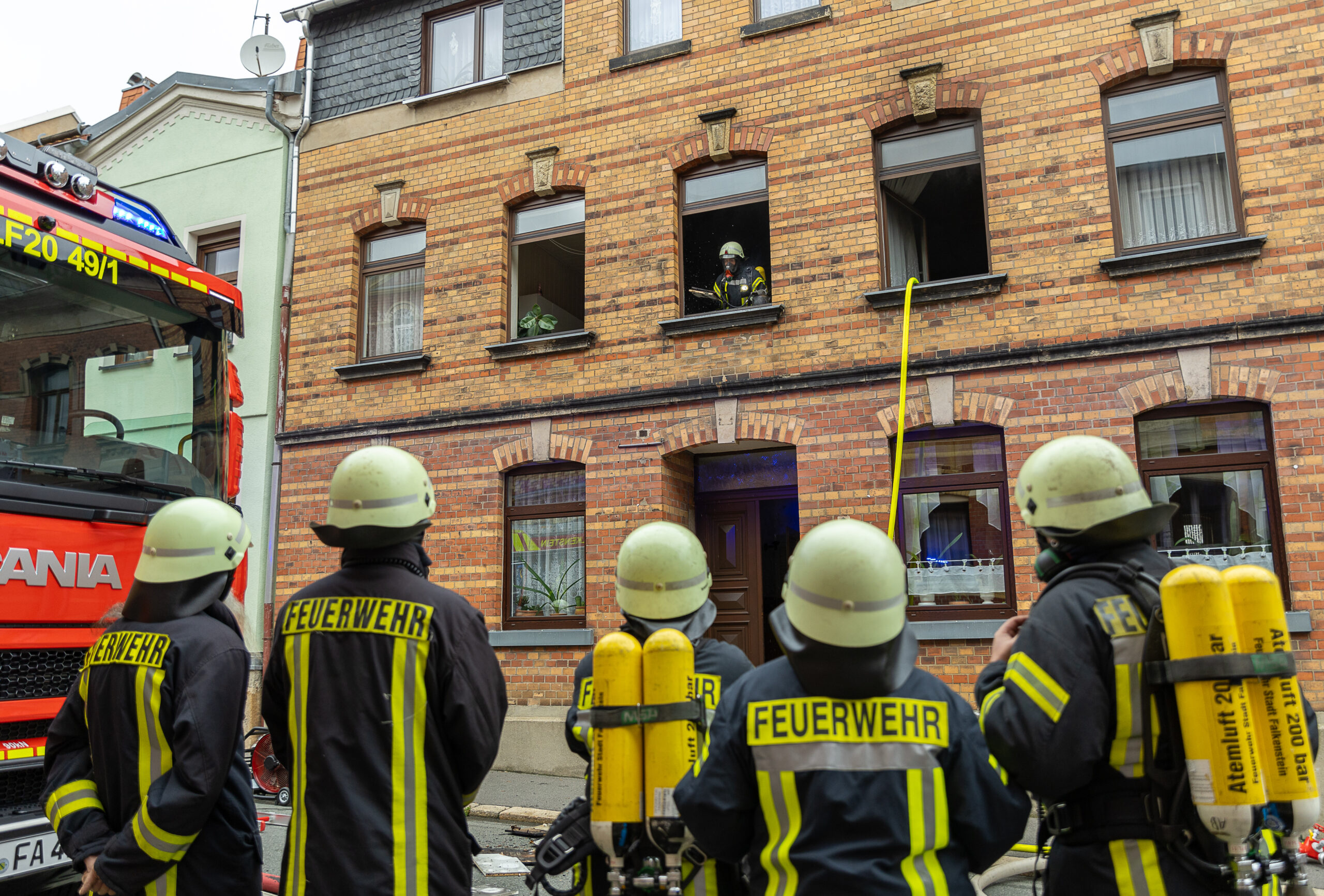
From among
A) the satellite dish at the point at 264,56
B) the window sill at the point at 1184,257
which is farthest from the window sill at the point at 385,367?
the window sill at the point at 1184,257

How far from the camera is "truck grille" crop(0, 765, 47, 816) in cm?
411

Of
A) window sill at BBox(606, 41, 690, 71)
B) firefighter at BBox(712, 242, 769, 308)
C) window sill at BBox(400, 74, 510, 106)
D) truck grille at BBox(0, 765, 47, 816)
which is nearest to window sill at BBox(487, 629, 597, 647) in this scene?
firefighter at BBox(712, 242, 769, 308)

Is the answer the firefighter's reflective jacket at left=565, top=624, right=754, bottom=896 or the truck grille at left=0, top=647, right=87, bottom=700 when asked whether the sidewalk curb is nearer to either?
the truck grille at left=0, top=647, right=87, bottom=700

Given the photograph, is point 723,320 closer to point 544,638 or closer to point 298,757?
point 544,638

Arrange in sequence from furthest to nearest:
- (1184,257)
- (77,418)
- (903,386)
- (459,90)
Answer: (459,90)
(903,386)
(1184,257)
(77,418)

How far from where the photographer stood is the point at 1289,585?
7801 mm

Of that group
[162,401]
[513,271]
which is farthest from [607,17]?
[162,401]

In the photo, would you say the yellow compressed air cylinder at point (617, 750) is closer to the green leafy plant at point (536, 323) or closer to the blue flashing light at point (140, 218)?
the blue flashing light at point (140, 218)

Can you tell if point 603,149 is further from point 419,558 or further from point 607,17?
point 419,558

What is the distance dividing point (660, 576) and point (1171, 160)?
803 centimetres

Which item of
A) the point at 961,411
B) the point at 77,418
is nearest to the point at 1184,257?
the point at 961,411

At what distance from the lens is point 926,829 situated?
7.16ft

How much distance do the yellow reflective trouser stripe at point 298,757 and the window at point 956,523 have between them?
699cm

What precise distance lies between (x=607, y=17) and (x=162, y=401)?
772 cm
